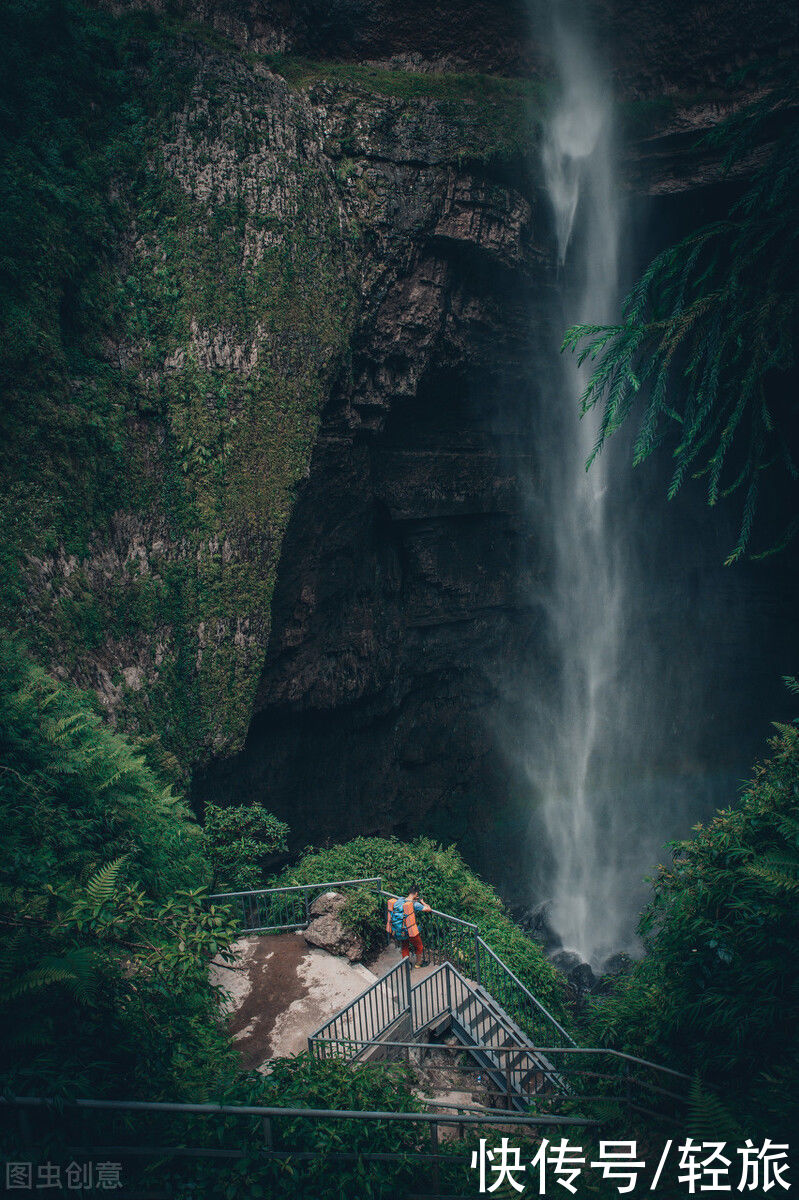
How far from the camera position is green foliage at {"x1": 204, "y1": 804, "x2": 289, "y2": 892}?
1025 centimetres

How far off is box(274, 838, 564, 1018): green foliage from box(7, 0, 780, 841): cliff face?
2431 mm

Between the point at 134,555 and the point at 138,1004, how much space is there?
7.58 metres

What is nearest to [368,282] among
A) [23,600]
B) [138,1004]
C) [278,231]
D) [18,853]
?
[278,231]

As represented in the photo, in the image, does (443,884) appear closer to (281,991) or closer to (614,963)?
(281,991)

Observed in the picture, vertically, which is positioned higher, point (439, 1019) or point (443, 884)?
point (443, 884)

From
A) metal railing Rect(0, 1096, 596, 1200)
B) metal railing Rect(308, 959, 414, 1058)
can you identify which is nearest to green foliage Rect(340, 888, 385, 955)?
metal railing Rect(308, 959, 414, 1058)

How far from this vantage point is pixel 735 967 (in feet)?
16.6

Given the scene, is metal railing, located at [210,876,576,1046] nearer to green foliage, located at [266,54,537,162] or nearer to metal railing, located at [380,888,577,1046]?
metal railing, located at [380,888,577,1046]

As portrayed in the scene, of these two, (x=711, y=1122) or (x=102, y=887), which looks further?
(x=102, y=887)

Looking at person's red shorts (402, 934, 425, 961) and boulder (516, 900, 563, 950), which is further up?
person's red shorts (402, 934, 425, 961)

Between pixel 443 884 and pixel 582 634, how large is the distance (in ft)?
32.7

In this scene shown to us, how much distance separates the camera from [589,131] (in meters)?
14.9

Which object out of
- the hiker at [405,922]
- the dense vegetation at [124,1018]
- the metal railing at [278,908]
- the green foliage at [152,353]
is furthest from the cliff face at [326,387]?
the hiker at [405,922]

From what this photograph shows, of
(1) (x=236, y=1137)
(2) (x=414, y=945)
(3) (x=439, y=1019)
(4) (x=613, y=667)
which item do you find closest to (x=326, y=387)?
(2) (x=414, y=945)
